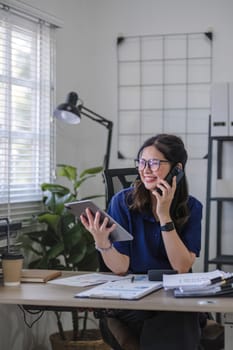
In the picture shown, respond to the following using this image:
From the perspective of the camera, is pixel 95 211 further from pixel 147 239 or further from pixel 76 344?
pixel 76 344

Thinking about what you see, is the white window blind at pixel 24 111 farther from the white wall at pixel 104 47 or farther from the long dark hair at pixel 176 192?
the long dark hair at pixel 176 192

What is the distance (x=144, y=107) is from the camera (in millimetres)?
4156

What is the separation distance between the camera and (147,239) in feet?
7.86

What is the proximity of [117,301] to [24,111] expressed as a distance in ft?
6.37

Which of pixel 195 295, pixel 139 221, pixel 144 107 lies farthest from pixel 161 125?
pixel 195 295

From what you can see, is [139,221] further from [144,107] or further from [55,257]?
[144,107]

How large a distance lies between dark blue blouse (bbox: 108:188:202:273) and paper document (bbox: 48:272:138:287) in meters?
0.12

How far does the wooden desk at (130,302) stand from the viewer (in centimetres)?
184

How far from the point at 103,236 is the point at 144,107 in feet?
6.86

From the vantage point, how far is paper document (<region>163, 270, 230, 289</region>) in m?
1.99

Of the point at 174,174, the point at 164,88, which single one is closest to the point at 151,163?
the point at 174,174

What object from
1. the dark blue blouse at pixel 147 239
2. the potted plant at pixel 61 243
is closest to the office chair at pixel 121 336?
the dark blue blouse at pixel 147 239

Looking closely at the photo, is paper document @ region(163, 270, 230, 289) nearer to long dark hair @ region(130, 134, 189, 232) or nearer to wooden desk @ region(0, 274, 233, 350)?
wooden desk @ region(0, 274, 233, 350)

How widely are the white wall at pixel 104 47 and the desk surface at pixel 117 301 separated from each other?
1.89 metres
